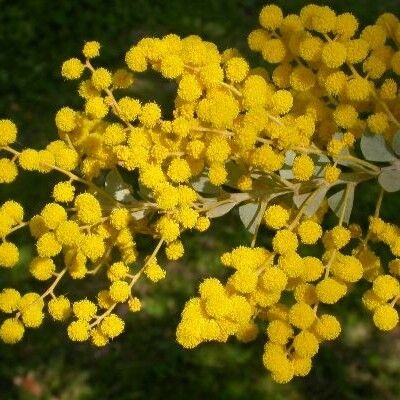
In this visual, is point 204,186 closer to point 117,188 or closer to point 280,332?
point 117,188

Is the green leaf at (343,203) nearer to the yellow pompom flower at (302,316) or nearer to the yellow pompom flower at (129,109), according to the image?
the yellow pompom flower at (302,316)

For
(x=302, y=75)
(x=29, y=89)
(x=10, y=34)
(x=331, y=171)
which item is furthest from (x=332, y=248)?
(x=10, y=34)

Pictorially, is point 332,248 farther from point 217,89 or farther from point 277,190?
point 217,89

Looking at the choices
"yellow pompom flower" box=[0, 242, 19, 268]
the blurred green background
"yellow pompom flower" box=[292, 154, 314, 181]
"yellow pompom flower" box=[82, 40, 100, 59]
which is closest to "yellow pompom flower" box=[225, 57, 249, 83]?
"yellow pompom flower" box=[292, 154, 314, 181]

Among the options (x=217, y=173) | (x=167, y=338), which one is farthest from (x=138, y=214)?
(x=167, y=338)

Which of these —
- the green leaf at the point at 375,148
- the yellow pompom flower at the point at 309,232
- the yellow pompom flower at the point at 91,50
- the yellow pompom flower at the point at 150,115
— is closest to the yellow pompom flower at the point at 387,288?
the yellow pompom flower at the point at 309,232

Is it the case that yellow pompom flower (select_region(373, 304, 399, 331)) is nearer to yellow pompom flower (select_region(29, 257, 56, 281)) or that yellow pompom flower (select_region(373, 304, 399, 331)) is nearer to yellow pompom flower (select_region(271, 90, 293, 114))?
yellow pompom flower (select_region(271, 90, 293, 114))
